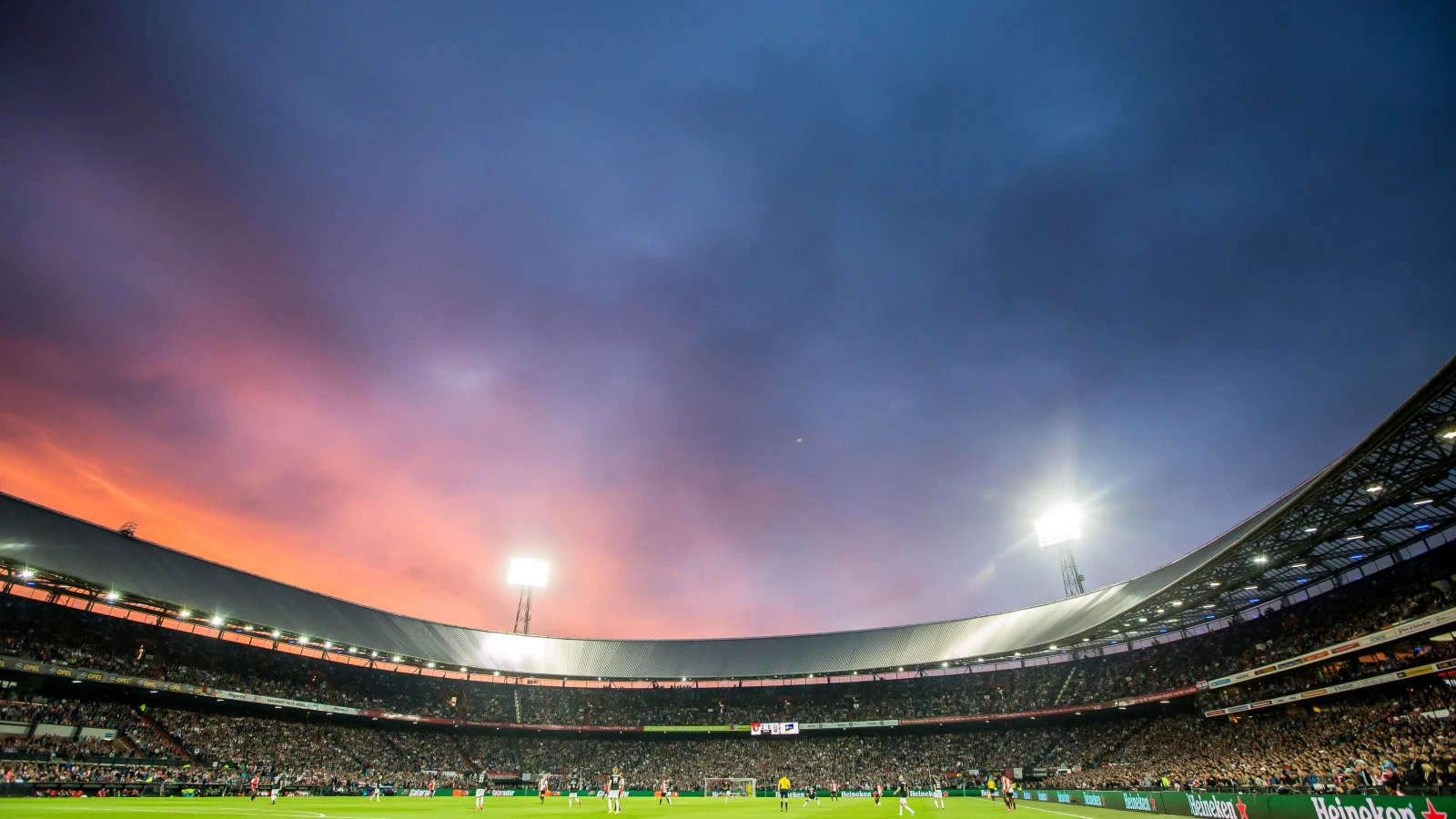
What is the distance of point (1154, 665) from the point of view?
5731 centimetres

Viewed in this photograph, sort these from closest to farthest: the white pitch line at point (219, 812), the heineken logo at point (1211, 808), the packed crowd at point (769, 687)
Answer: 1. the white pitch line at point (219, 812)
2. the heineken logo at point (1211, 808)
3. the packed crowd at point (769, 687)

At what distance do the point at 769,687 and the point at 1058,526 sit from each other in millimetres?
39802

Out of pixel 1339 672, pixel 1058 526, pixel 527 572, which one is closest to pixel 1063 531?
pixel 1058 526

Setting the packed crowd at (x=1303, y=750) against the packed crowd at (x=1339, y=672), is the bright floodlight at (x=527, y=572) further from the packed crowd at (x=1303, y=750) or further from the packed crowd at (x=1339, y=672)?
the packed crowd at (x=1339, y=672)

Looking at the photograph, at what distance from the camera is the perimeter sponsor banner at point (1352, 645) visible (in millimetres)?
30328

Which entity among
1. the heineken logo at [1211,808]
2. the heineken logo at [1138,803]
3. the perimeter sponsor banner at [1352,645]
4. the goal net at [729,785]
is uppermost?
the perimeter sponsor banner at [1352,645]

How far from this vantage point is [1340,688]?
37.7 meters

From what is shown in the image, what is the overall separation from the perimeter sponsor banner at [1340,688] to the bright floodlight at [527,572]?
68.9 m

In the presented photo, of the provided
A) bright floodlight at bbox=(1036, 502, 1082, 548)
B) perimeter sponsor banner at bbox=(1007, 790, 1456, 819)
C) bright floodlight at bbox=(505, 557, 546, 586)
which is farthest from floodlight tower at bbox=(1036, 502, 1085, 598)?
bright floodlight at bbox=(505, 557, 546, 586)

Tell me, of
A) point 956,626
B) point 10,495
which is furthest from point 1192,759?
point 10,495

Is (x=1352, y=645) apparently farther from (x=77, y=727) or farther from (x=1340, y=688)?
(x=77, y=727)

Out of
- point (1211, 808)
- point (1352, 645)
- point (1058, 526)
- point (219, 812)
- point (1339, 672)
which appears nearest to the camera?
point (219, 812)

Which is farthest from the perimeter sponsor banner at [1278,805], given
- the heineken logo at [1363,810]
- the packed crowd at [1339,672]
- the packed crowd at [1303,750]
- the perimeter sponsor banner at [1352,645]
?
the packed crowd at [1339,672]

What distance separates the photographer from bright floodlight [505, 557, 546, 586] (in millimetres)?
80875
